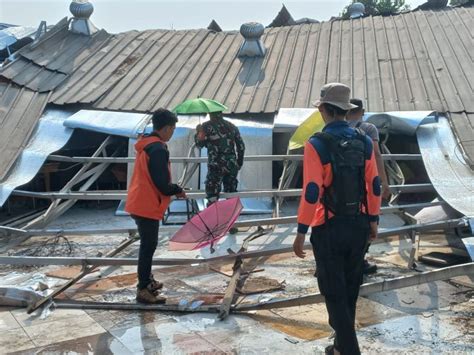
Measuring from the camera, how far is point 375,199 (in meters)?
A: 3.87

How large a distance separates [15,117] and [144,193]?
654 centimetres

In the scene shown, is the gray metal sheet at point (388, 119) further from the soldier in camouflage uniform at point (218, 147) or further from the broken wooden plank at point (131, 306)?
the broken wooden plank at point (131, 306)

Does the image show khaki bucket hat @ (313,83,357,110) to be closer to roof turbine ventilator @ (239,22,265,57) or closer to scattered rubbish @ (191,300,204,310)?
scattered rubbish @ (191,300,204,310)

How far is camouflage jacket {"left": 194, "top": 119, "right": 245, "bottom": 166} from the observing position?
775 cm

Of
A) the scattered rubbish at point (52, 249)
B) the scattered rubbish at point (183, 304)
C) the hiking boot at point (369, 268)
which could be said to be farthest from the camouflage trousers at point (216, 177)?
the scattered rubbish at point (183, 304)

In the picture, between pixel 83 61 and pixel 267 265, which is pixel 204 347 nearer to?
pixel 267 265

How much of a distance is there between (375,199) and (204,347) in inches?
67.8

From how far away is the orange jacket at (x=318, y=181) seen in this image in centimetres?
362

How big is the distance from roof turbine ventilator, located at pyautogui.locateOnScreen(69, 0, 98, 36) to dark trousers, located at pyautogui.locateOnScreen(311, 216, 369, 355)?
12168 millimetres

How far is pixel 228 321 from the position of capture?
4836 mm

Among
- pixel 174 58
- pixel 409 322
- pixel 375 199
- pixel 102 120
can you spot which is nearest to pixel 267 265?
pixel 409 322

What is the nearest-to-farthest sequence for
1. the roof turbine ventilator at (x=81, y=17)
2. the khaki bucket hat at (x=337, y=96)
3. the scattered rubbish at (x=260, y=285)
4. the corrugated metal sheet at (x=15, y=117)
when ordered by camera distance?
the khaki bucket hat at (x=337, y=96)
the scattered rubbish at (x=260, y=285)
the corrugated metal sheet at (x=15, y=117)
the roof turbine ventilator at (x=81, y=17)

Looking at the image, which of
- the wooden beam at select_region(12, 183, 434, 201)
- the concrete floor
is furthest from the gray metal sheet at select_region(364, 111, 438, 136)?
the concrete floor

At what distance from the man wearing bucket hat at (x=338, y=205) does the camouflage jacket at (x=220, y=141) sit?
3977mm
